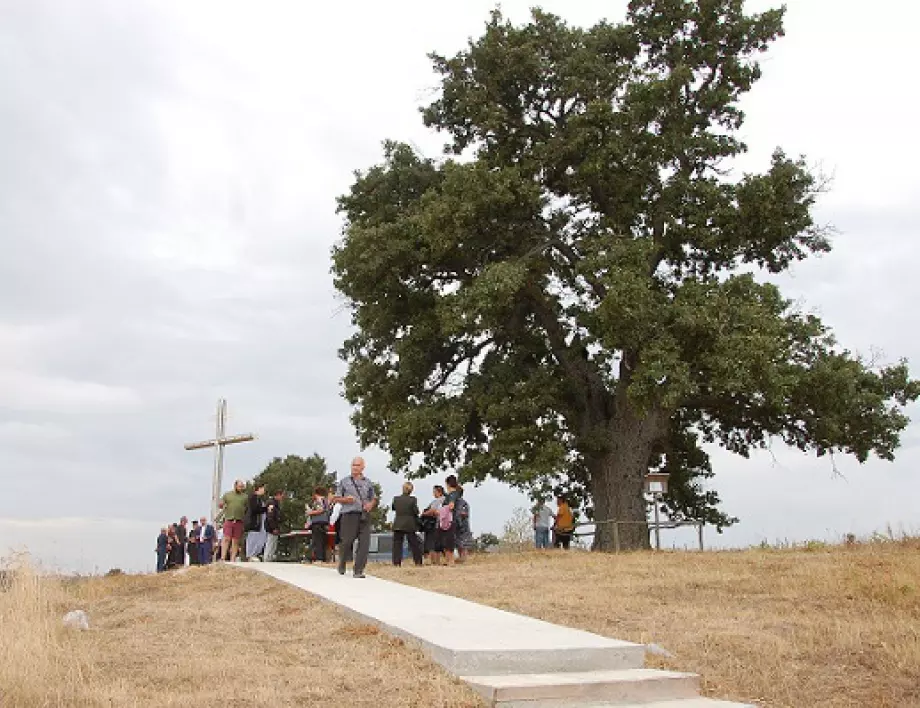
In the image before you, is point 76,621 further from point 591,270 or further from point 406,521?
point 591,270

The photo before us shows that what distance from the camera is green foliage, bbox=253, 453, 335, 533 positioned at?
183 ft

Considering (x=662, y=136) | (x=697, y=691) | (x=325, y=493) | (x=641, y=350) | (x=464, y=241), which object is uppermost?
(x=662, y=136)

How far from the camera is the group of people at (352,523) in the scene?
1453 cm

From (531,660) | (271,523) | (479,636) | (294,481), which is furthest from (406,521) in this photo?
(294,481)

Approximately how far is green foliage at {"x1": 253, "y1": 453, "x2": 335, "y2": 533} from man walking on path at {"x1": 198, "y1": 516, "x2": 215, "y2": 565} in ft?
98.2

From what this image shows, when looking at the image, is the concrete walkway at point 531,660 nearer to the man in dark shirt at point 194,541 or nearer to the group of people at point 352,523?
the group of people at point 352,523

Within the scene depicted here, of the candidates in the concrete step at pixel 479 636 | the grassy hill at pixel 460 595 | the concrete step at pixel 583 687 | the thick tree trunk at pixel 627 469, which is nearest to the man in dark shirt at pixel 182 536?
the grassy hill at pixel 460 595

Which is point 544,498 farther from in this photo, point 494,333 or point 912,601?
point 912,601

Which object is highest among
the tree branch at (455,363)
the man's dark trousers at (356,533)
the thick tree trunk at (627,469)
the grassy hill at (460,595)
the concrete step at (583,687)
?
the tree branch at (455,363)

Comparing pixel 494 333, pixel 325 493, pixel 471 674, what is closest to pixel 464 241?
Answer: pixel 494 333

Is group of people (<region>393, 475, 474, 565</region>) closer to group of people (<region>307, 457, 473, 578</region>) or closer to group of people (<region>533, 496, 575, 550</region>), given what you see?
group of people (<region>307, 457, 473, 578</region>)

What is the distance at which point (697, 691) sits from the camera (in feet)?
26.1

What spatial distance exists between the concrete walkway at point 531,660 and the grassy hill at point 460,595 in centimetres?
24

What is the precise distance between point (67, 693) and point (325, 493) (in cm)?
1362
